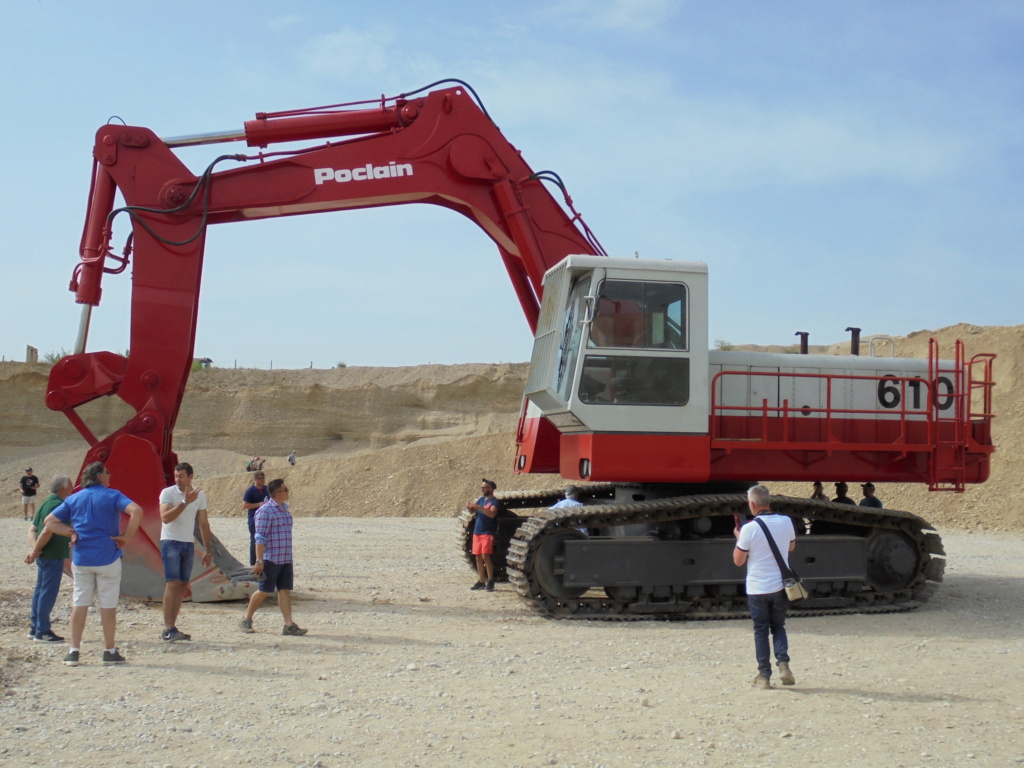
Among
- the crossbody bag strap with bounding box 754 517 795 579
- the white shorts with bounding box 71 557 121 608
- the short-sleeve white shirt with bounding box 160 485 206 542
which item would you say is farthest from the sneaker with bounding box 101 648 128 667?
the crossbody bag strap with bounding box 754 517 795 579

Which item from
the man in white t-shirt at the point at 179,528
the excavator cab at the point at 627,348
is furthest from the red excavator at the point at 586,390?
the man in white t-shirt at the point at 179,528

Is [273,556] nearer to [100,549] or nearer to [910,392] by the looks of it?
Answer: [100,549]

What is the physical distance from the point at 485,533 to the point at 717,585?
320 centimetres

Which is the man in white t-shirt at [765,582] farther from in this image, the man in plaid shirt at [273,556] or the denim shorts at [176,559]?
the denim shorts at [176,559]

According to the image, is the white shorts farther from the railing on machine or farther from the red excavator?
the railing on machine

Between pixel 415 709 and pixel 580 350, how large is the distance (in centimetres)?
448

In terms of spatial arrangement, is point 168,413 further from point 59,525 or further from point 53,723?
point 53,723

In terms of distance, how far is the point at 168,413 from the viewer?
10969 mm

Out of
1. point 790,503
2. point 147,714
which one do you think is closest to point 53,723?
point 147,714

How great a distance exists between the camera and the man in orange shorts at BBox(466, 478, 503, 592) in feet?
40.7

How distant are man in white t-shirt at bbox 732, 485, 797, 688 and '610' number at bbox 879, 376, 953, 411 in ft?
15.9

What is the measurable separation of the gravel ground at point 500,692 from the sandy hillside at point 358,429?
20175 millimetres

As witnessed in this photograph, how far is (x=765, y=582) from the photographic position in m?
7.28

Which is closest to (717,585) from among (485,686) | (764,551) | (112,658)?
(764,551)
